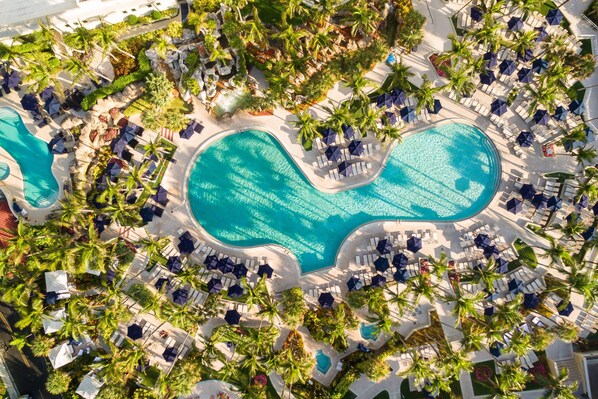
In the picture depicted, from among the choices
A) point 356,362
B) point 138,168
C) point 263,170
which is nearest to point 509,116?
point 263,170

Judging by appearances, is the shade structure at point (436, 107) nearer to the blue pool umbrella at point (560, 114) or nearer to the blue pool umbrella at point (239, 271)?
the blue pool umbrella at point (560, 114)

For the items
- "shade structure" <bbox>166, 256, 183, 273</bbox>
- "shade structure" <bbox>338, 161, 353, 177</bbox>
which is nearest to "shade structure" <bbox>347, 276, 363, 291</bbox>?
"shade structure" <bbox>338, 161, 353, 177</bbox>

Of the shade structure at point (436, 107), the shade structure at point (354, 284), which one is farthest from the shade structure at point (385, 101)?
the shade structure at point (354, 284)

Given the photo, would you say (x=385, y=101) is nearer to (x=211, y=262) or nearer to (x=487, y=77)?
(x=487, y=77)

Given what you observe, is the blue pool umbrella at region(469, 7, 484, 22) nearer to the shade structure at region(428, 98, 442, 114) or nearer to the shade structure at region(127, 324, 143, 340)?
the shade structure at region(428, 98, 442, 114)

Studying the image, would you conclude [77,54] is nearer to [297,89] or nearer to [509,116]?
[297,89]
